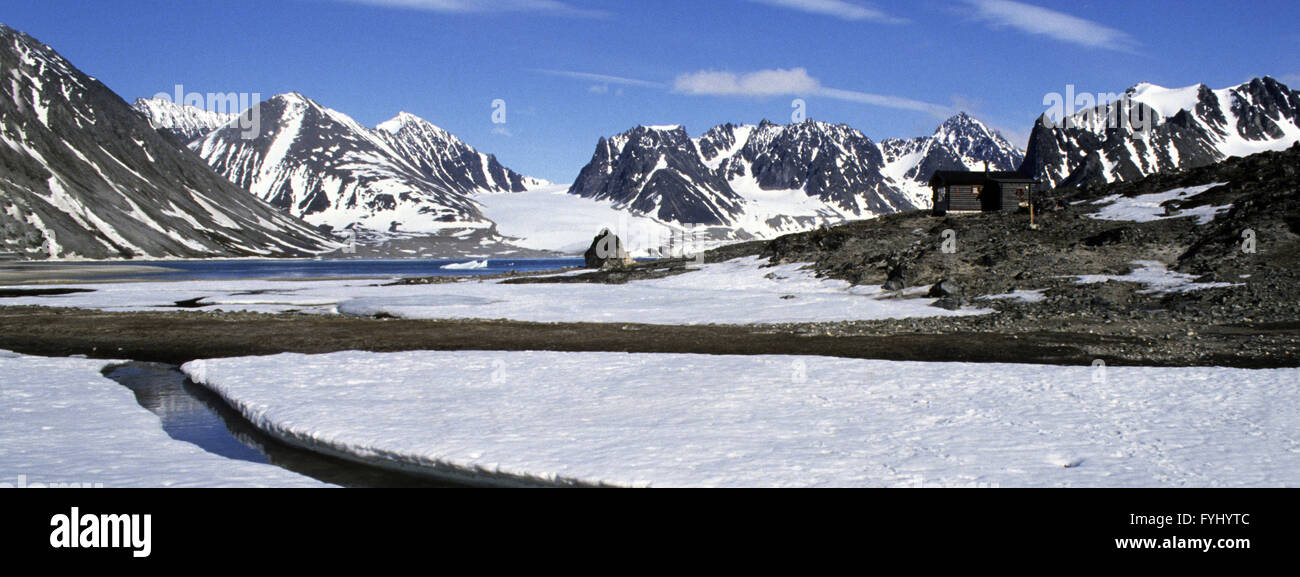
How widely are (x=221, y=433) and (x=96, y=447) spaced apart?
231 cm

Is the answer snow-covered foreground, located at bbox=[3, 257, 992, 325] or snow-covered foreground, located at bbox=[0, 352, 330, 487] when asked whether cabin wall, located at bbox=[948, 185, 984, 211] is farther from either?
snow-covered foreground, located at bbox=[0, 352, 330, 487]

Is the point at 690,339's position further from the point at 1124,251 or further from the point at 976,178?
the point at 976,178

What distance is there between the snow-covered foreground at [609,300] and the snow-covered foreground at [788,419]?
1638cm

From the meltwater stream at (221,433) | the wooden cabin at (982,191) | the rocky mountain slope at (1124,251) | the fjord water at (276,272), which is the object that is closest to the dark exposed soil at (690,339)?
the meltwater stream at (221,433)

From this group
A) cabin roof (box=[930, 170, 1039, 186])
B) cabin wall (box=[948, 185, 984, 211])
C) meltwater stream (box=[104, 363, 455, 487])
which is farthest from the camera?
cabin wall (box=[948, 185, 984, 211])

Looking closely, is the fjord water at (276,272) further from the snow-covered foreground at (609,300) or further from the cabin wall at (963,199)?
the cabin wall at (963,199)

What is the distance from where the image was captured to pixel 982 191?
77.3 m

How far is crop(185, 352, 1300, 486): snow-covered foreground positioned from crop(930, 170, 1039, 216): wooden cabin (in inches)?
2318

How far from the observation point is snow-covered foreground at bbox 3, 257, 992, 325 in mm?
39281

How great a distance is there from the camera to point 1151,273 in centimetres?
4275

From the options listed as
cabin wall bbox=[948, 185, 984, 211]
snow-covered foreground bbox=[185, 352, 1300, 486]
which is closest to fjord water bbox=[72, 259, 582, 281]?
cabin wall bbox=[948, 185, 984, 211]

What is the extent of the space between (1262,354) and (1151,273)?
21.6 meters
